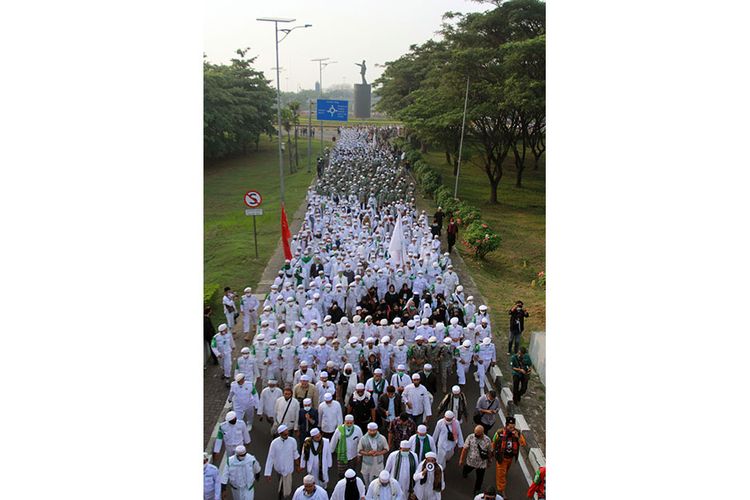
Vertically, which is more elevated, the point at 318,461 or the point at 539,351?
the point at 539,351

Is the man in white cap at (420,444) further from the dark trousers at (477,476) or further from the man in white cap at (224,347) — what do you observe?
the man in white cap at (224,347)

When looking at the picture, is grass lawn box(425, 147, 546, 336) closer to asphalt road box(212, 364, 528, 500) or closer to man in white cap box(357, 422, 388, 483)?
asphalt road box(212, 364, 528, 500)

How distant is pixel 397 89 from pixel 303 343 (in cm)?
3398

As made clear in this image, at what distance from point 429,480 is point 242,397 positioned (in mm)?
2768

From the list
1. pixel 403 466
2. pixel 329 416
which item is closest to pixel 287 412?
pixel 329 416

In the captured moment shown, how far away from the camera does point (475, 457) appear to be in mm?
7035

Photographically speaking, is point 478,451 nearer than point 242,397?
Yes

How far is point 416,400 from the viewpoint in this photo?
26.5ft

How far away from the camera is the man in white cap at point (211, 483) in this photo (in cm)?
647

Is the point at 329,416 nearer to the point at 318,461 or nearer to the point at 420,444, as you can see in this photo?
the point at 318,461

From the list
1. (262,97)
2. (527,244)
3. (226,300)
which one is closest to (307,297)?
(226,300)

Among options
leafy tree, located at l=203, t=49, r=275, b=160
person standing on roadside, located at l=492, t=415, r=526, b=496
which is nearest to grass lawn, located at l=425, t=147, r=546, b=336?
person standing on roadside, located at l=492, t=415, r=526, b=496

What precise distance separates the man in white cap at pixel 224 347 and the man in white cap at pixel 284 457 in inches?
120

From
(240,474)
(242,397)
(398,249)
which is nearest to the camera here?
(240,474)
